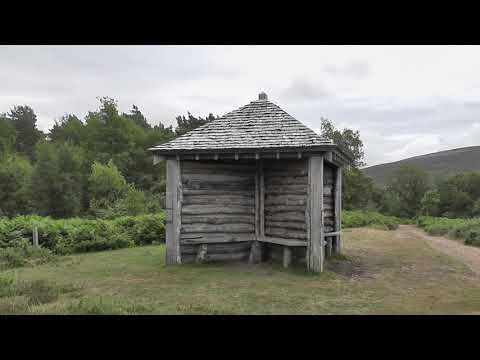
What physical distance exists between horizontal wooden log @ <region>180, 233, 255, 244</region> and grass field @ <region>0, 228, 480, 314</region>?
0.74 meters

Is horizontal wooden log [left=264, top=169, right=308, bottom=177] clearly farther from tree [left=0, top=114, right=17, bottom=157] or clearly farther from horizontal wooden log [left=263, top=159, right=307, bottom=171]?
tree [left=0, top=114, right=17, bottom=157]

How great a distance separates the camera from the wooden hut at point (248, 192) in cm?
1056

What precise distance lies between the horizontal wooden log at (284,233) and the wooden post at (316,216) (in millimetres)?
349

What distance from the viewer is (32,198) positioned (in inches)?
1385

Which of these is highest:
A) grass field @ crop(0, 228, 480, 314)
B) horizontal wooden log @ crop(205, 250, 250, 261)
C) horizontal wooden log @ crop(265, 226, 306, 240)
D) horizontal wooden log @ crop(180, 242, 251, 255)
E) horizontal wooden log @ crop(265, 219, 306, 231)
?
horizontal wooden log @ crop(265, 219, 306, 231)

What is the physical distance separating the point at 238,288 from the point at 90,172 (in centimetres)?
3672

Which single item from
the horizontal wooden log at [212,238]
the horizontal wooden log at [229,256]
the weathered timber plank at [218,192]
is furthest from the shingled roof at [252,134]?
the horizontal wooden log at [229,256]

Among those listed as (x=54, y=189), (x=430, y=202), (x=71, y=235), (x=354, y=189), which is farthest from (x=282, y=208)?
(x=430, y=202)

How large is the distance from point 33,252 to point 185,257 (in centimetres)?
573

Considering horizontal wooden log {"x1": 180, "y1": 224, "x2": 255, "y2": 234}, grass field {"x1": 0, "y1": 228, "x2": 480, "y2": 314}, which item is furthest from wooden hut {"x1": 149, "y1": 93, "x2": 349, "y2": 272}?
grass field {"x1": 0, "y1": 228, "x2": 480, "y2": 314}

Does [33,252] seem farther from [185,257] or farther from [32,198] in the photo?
[32,198]

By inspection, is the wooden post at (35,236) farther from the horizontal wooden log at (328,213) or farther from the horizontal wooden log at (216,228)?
the horizontal wooden log at (328,213)

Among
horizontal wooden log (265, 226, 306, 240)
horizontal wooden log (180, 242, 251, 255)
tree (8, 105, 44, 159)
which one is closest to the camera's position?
horizontal wooden log (265, 226, 306, 240)

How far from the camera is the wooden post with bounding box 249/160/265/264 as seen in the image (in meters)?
11.8
